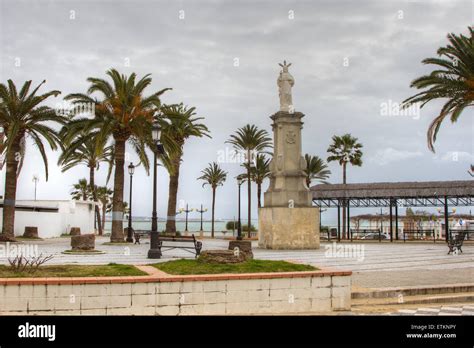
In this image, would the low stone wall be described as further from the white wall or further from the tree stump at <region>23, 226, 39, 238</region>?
the white wall

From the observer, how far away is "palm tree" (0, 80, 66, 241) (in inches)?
1030

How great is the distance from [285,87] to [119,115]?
349 inches

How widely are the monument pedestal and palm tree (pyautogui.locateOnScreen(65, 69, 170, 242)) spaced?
8.06 meters

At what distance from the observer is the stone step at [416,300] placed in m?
9.89

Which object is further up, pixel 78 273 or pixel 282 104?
pixel 282 104

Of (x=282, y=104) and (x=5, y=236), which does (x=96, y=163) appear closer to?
(x=5, y=236)

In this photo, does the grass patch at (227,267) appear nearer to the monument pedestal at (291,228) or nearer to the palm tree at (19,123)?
the monument pedestal at (291,228)

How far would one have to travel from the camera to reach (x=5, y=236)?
26.3 m

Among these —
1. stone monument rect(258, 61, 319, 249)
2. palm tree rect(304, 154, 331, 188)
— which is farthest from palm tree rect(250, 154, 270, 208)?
stone monument rect(258, 61, 319, 249)

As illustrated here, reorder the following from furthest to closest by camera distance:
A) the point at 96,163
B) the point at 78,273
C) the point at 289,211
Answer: the point at 96,163, the point at 289,211, the point at 78,273
